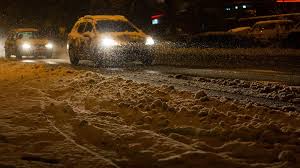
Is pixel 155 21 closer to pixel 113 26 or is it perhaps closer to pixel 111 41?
pixel 113 26

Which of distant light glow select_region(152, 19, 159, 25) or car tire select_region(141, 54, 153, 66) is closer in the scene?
car tire select_region(141, 54, 153, 66)

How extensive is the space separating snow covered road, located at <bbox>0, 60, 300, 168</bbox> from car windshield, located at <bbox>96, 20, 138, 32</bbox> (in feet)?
20.5

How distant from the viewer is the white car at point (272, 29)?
2297 centimetres

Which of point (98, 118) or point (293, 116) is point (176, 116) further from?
point (293, 116)

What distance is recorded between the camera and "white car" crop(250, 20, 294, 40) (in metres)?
23.0

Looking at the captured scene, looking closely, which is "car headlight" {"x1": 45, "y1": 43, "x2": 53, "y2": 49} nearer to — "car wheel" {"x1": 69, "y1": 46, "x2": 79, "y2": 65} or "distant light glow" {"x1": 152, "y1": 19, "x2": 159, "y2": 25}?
"car wheel" {"x1": 69, "y1": 46, "x2": 79, "y2": 65}

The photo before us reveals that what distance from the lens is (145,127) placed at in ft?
22.1

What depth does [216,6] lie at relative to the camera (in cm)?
3969

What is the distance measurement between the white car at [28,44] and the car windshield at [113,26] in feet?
25.6

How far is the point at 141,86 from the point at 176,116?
303cm

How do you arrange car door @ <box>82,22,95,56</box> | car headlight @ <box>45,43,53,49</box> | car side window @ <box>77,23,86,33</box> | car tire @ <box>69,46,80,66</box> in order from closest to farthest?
1. car door @ <box>82,22,95,56</box>
2. car side window @ <box>77,23,86,33</box>
3. car tire @ <box>69,46,80,66</box>
4. car headlight @ <box>45,43,53,49</box>

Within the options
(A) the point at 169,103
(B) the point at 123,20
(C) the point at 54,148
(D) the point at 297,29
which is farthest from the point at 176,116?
(D) the point at 297,29

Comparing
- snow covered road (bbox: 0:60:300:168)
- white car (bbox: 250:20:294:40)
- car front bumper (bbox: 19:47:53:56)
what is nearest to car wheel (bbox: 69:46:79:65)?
car front bumper (bbox: 19:47:53:56)

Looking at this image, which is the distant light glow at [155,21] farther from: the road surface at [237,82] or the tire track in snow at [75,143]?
the tire track in snow at [75,143]
